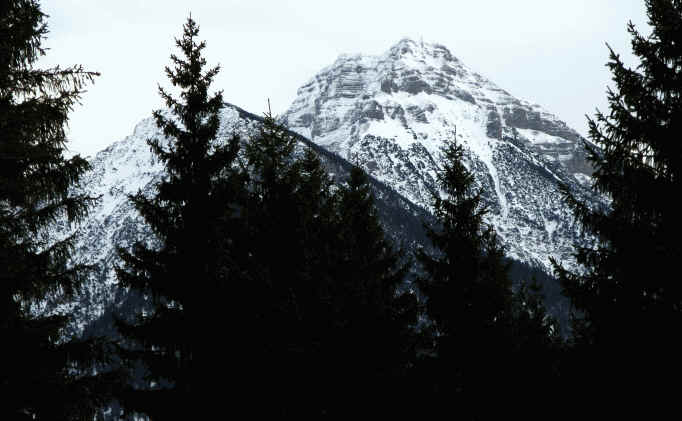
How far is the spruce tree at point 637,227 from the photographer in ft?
29.6

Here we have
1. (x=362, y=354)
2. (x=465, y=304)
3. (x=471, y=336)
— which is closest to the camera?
(x=362, y=354)

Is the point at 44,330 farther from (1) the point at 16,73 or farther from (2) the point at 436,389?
(2) the point at 436,389

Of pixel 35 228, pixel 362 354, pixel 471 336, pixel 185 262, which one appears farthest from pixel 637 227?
pixel 35 228

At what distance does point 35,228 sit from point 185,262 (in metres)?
3.61

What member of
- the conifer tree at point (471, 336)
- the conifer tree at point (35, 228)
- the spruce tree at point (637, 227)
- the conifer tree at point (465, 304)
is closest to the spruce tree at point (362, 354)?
the conifer tree at point (471, 336)

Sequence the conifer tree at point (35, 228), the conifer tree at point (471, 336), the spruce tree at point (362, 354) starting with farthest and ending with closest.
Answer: the conifer tree at point (471, 336) < the spruce tree at point (362, 354) < the conifer tree at point (35, 228)

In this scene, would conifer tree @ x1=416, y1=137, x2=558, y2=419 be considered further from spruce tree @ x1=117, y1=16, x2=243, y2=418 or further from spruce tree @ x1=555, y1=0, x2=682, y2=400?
spruce tree @ x1=117, y1=16, x2=243, y2=418

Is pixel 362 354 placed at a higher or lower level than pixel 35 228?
lower

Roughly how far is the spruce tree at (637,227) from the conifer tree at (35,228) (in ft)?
27.3

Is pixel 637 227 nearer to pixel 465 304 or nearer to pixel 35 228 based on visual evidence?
pixel 465 304

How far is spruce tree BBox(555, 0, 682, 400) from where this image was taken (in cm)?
901

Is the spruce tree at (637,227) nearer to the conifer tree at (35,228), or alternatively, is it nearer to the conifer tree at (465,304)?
the conifer tree at (465,304)

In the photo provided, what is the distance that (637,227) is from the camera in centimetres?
950

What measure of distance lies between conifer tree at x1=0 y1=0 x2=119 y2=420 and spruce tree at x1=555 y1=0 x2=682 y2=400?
8315 mm
